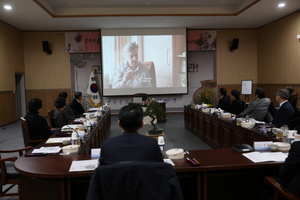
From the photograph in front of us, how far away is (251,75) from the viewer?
1093 centimetres

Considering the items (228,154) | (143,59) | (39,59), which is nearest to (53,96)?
(39,59)

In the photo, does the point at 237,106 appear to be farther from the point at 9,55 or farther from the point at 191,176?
the point at 9,55

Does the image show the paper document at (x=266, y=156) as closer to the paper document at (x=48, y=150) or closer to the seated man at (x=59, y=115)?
the paper document at (x=48, y=150)

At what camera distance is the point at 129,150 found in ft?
5.22

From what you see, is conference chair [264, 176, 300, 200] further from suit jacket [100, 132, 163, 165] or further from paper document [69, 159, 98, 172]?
paper document [69, 159, 98, 172]

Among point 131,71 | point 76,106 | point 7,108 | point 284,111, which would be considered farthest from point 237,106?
point 7,108

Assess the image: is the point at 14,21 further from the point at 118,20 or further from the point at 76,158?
the point at 76,158

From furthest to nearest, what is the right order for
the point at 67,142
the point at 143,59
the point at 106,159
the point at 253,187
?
1. the point at 143,59
2. the point at 67,142
3. the point at 253,187
4. the point at 106,159

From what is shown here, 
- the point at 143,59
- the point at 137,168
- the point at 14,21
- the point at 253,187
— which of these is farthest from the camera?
the point at 143,59

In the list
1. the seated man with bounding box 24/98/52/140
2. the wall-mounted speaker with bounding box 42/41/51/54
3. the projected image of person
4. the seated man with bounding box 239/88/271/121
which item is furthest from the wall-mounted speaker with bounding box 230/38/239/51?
the seated man with bounding box 24/98/52/140

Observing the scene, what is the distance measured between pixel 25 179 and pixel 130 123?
1.18 metres

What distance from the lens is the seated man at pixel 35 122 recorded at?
3594 millimetres

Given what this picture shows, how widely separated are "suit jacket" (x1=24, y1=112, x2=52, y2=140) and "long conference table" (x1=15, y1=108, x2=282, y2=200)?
1377 mm

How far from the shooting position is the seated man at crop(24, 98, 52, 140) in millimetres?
3594
